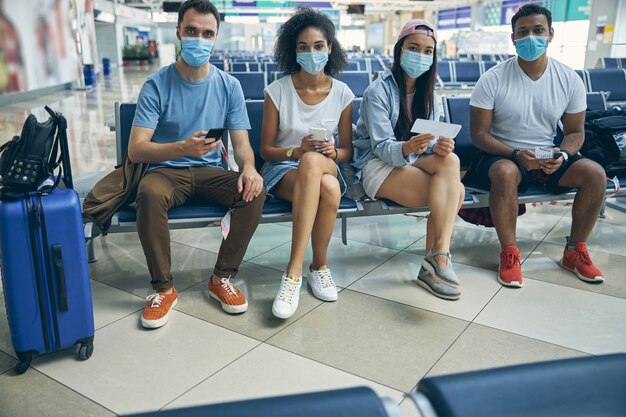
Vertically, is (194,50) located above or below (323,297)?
above

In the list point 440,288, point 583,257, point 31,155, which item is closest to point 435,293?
point 440,288

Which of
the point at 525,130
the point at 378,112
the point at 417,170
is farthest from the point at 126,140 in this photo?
the point at 525,130

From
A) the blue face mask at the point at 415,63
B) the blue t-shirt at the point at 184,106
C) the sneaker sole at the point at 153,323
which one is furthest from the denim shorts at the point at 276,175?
the sneaker sole at the point at 153,323

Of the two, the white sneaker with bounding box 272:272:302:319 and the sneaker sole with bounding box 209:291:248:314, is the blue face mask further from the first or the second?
the sneaker sole with bounding box 209:291:248:314

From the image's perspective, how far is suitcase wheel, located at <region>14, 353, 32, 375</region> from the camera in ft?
5.38

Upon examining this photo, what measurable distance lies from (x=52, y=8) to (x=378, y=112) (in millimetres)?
12833

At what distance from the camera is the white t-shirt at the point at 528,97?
8.46 feet

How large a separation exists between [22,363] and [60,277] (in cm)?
31

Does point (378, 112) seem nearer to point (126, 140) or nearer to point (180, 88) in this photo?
point (180, 88)

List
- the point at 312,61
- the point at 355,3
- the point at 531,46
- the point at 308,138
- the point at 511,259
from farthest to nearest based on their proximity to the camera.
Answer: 1. the point at 355,3
2. the point at 531,46
3. the point at 511,259
4. the point at 312,61
5. the point at 308,138

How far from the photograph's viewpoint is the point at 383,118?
2.32m

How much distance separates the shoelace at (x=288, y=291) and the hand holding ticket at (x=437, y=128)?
0.81m

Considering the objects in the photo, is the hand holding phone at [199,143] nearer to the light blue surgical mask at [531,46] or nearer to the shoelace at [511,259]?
the shoelace at [511,259]

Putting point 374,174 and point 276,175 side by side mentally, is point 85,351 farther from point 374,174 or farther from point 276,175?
point 374,174
